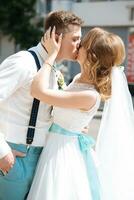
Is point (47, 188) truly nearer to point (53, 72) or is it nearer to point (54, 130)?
point (54, 130)

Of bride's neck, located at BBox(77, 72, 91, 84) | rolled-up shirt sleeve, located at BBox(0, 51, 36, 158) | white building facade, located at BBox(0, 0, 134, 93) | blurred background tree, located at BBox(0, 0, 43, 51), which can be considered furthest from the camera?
blurred background tree, located at BBox(0, 0, 43, 51)

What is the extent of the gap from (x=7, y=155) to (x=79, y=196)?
48 cm

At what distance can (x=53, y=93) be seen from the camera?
2670mm

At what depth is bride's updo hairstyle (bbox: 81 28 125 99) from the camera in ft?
9.02

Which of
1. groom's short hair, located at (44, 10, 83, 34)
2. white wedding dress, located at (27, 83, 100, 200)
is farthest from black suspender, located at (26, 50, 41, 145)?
groom's short hair, located at (44, 10, 83, 34)

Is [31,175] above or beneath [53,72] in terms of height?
beneath

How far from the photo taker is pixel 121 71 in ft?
9.82

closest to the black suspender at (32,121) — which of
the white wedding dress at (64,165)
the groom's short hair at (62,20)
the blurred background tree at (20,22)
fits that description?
the white wedding dress at (64,165)

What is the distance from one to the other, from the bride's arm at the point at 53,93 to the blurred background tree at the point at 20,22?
26543mm

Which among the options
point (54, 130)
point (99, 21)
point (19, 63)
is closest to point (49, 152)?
point (54, 130)

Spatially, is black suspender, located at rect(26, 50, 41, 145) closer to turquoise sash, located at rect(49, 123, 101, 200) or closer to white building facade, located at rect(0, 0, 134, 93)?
turquoise sash, located at rect(49, 123, 101, 200)

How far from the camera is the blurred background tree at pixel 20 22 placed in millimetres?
29250

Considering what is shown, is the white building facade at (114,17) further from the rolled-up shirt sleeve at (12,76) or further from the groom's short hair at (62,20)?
the rolled-up shirt sleeve at (12,76)

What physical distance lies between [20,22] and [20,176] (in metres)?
27.7
